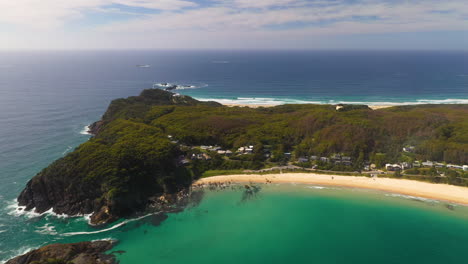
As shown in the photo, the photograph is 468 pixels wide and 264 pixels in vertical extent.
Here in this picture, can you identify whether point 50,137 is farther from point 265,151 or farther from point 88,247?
point 265,151

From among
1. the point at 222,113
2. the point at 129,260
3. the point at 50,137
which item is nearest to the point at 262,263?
the point at 129,260

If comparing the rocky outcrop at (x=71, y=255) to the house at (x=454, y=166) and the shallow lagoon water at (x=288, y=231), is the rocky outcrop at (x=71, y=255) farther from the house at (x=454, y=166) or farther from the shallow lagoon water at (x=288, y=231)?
the house at (x=454, y=166)

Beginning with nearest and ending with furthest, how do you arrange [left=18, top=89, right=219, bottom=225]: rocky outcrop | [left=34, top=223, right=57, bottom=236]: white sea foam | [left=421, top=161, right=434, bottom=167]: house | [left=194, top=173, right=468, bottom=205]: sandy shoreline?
[left=34, top=223, right=57, bottom=236]: white sea foam
[left=18, top=89, right=219, bottom=225]: rocky outcrop
[left=194, top=173, right=468, bottom=205]: sandy shoreline
[left=421, top=161, right=434, bottom=167]: house

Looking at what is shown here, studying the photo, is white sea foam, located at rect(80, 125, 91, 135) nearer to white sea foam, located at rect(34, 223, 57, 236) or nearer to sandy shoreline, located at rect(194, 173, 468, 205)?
white sea foam, located at rect(34, 223, 57, 236)

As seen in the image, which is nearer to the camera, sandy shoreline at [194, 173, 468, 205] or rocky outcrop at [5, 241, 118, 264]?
rocky outcrop at [5, 241, 118, 264]

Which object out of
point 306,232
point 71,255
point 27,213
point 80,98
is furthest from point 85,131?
point 306,232

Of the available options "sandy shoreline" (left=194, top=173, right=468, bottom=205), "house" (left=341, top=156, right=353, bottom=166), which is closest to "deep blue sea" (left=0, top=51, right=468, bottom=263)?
"sandy shoreline" (left=194, top=173, right=468, bottom=205)
